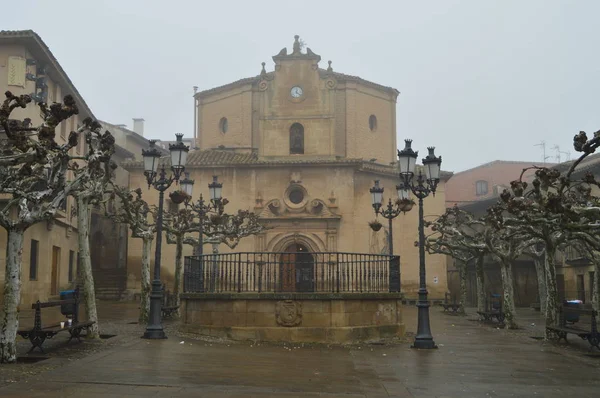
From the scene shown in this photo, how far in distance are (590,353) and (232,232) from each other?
16717 mm

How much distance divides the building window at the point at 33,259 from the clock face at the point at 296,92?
1764cm

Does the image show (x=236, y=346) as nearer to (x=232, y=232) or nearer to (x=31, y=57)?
(x=232, y=232)

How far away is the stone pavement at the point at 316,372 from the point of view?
29.5 feet

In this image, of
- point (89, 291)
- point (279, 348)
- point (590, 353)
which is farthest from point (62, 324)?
point (590, 353)

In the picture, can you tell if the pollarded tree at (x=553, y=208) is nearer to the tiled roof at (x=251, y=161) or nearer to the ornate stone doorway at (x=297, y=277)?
the ornate stone doorway at (x=297, y=277)

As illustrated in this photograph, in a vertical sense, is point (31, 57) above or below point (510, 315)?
above

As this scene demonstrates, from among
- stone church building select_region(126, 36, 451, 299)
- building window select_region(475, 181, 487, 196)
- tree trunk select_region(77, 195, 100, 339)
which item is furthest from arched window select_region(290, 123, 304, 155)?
building window select_region(475, 181, 487, 196)

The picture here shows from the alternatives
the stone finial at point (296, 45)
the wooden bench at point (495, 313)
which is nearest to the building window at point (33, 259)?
the stone finial at point (296, 45)

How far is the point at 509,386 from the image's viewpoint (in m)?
9.85

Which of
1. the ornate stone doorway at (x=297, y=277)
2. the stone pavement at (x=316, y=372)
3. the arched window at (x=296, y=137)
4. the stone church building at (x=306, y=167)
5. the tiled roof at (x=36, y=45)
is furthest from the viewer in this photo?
the arched window at (x=296, y=137)

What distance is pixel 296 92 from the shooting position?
4041cm

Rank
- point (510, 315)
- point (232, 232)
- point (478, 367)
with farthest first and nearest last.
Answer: point (232, 232) → point (510, 315) → point (478, 367)

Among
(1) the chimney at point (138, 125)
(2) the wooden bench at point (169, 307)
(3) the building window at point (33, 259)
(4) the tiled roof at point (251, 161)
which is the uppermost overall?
(1) the chimney at point (138, 125)

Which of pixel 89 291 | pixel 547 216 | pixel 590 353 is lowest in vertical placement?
pixel 590 353
